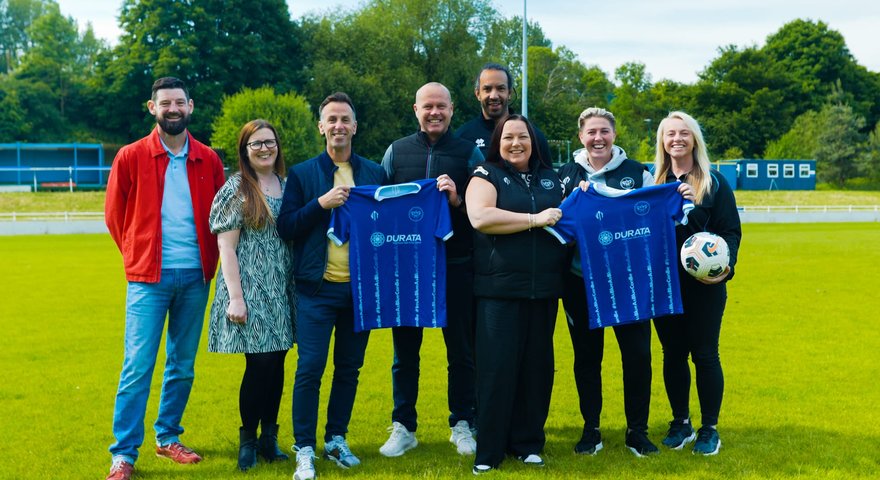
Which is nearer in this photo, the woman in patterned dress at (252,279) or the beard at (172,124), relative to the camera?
the woman in patterned dress at (252,279)

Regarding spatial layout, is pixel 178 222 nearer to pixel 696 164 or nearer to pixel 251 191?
pixel 251 191

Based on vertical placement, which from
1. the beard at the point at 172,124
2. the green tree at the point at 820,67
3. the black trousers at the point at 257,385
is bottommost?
the black trousers at the point at 257,385

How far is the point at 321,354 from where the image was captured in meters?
5.23

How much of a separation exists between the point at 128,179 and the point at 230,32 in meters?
56.2

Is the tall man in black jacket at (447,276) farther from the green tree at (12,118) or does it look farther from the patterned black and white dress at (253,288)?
the green tree at (12,118)

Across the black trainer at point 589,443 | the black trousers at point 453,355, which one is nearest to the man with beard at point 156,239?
the black trousers at point 453,355

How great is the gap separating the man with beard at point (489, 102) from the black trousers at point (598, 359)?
1.28m

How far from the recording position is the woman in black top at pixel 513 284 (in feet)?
16.5

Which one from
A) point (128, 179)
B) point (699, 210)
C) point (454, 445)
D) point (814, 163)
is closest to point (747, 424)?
point (699, 210)

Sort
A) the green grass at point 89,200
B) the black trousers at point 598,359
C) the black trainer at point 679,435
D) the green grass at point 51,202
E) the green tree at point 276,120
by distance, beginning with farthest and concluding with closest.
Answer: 1. the green tree at point 276,120
2. the green grass at point 89,200
3. the green grass at point 51,202
4. the black trainer at point 679,435
5. the black trousers at point 598,359

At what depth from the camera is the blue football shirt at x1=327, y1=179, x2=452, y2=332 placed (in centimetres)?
526

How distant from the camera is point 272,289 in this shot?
205 inches

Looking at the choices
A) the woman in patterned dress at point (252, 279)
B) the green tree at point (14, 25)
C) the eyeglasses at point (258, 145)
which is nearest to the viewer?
the woman in patterned dress at point (252, 279)

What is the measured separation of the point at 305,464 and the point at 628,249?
8.31ft
